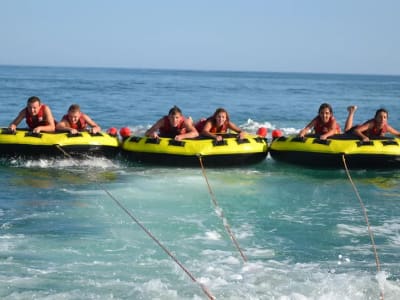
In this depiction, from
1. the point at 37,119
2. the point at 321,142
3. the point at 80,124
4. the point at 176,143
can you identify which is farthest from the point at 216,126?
the point at 37,119

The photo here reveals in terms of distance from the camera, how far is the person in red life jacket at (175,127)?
326 inches

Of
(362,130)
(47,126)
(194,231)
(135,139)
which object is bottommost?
(194,231)

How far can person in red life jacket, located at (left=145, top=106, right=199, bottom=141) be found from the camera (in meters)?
8.29

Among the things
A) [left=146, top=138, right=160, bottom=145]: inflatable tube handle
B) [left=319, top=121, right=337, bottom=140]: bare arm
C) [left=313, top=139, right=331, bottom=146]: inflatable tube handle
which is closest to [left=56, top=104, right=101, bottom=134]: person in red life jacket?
[left=146, top=138, right=160, bottom=145]: inflatable tube handle

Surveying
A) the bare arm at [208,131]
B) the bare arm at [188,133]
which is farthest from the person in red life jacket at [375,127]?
the bare arm at [188,133]

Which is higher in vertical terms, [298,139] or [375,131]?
[375,131]

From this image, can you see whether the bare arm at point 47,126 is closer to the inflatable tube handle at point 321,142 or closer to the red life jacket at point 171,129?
the red life jacket at point 171,129

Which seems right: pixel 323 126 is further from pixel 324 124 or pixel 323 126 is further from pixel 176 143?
pixel 176 143

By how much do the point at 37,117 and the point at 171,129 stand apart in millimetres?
1986

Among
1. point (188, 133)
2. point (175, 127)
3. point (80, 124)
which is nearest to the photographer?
point (188, 133)

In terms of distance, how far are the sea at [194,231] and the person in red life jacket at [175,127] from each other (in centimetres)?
49

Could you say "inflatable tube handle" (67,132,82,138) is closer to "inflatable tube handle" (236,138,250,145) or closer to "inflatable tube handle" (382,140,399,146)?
"inflatable tube handle" (236,138,250,145)

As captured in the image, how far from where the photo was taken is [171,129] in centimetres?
854

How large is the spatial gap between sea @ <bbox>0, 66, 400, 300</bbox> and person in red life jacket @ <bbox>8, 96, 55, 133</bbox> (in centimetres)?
49
